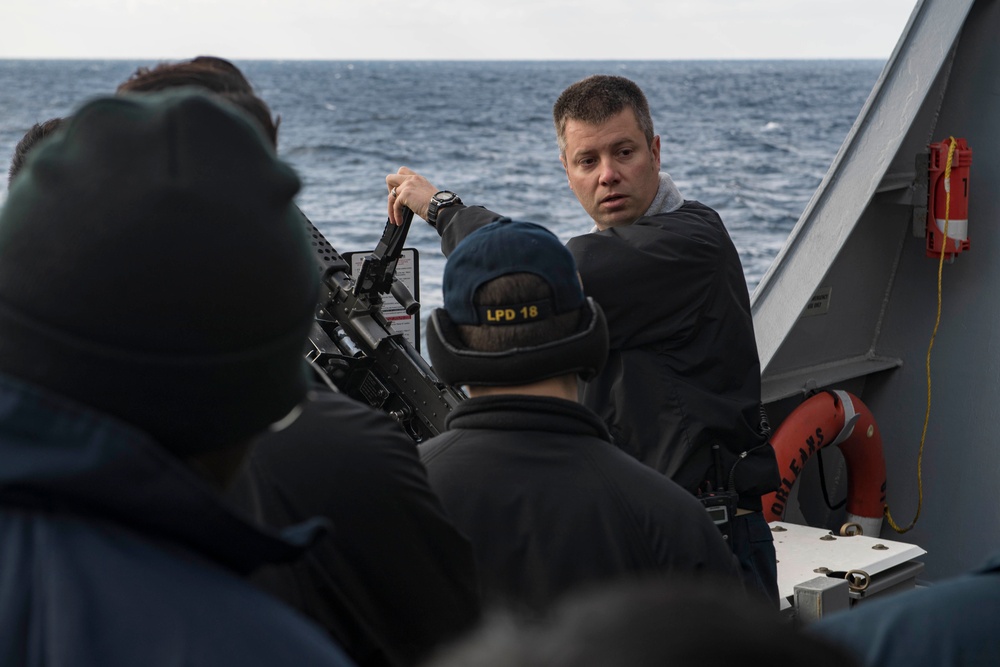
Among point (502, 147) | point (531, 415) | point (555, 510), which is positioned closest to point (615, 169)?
point (531, 415)

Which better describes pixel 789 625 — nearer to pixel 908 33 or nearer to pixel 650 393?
pixel 650 393

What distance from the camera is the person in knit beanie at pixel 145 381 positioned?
0.78 m

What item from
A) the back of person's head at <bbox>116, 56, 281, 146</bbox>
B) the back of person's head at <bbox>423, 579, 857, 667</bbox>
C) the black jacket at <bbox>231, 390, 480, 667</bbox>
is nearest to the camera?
the back of person's head at <bbox>423, 579, 857, 667</bbox>

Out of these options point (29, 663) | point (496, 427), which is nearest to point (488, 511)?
point (496, 427)

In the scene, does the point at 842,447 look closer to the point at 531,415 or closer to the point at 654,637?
the point at 531,415

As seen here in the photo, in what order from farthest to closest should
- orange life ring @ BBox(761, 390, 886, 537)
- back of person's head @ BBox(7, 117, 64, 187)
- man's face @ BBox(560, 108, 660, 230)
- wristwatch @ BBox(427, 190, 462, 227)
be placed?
orange life ring @ BBox(761, 390, 886, 537) < man's face @ BBox(560, 108, 660, 230) < wristwatch @ BBox(427, 190, 462, 227) < back of person's head @ BBox(7, 117, 64, 187)

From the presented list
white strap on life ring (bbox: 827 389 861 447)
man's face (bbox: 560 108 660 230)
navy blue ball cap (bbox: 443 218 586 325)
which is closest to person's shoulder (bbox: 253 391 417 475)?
navy blue ball cap (bbox: 443 218 586 325)

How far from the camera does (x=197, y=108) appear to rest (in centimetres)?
96

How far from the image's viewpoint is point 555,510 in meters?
1.73

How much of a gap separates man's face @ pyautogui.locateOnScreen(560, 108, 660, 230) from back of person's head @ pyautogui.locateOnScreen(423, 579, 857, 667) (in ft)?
7.76

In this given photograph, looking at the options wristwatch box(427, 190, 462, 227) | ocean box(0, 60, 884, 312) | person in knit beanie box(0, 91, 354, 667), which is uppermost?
person in knit beanie box(0, 91, 354, 667)

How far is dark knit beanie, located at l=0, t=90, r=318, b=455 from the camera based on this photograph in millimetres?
860

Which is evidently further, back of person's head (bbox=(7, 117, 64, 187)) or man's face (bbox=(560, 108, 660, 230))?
man's face (bbox=(560, 108, 660, 230))

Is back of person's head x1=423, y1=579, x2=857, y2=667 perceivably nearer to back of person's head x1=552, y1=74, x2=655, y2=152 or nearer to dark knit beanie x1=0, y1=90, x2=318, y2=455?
dark knit beanie x1=0, y1=90, x2=318, y2=455
